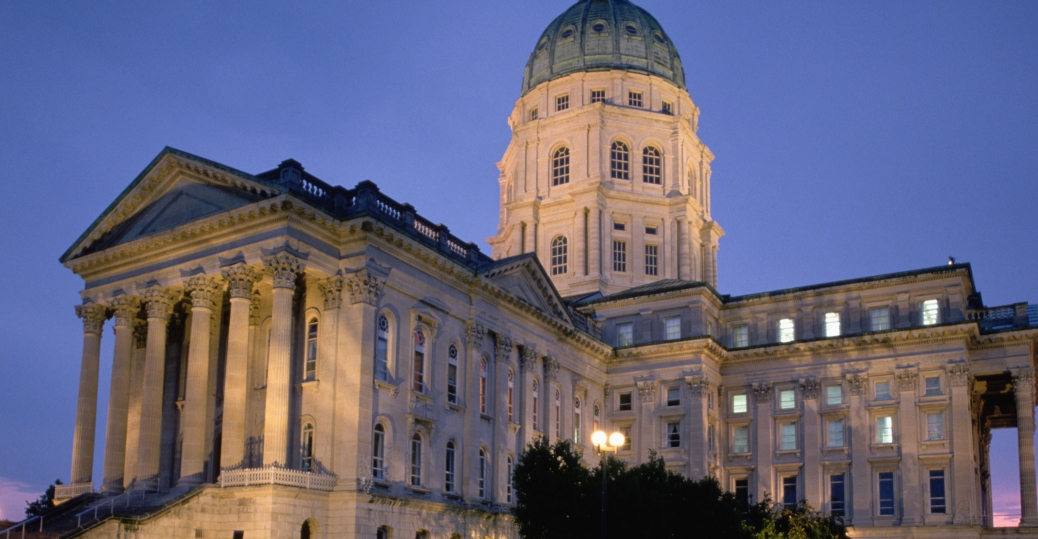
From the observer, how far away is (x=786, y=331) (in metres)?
64.6

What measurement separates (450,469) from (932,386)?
27.5 metres

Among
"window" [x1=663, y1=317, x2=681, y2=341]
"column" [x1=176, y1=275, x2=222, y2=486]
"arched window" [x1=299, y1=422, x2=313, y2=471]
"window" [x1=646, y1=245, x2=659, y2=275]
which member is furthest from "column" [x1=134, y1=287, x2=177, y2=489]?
"window" [x1=646, y1=245, x2=659, y2=275]

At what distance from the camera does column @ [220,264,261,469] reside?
41.3 m

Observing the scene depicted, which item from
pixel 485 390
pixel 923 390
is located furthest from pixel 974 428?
pixel 485 390

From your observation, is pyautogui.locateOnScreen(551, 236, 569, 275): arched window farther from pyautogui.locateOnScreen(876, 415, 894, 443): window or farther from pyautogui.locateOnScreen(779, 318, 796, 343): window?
pyautogui.locateOnScreen(876, 415, 894, 443): window

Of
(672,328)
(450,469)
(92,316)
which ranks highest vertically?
(672,328)

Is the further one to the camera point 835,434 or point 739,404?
point 739,404

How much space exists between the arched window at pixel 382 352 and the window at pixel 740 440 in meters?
27.2

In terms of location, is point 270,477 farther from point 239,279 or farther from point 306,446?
point 239,279

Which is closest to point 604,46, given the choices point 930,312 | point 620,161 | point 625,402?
point 620,161

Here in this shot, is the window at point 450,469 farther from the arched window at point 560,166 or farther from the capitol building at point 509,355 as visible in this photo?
the arched window at point 560,166

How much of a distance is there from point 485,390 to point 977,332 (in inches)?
1068

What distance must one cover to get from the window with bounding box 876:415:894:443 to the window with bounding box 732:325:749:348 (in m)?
9.30

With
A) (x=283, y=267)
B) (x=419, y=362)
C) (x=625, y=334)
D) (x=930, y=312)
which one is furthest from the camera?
(x=625, y=334)
